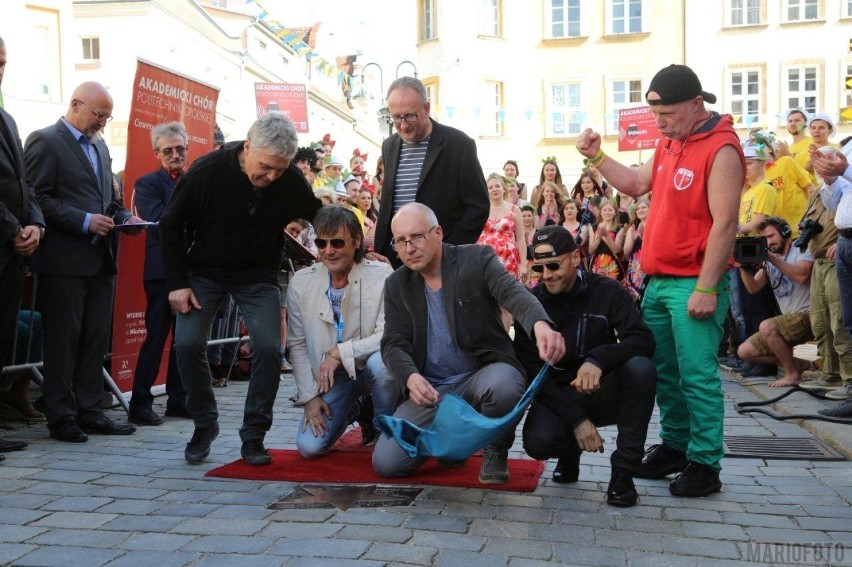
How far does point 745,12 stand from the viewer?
117 ft

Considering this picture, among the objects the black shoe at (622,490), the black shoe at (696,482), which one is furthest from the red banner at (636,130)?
the black shoe at (622,490)

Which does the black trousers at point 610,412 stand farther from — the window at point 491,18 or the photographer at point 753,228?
the window at point 491,18

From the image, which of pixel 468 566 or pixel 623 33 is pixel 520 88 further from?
pixel 468 566

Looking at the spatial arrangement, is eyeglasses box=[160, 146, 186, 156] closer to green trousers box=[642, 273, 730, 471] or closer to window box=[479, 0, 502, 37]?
green trousers box=[642, 273, 730, 471]

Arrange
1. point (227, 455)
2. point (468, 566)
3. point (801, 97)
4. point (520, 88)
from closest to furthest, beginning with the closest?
point (468, 566)
point (227, 455)
point (801, 97)
point (520, 88)

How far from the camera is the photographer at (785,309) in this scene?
9.03 meters

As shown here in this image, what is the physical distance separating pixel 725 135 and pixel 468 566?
2559 millimetres

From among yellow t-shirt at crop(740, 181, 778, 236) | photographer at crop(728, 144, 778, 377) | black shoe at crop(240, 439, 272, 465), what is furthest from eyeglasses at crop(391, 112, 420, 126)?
yellow t-shirt at crop(740, 181, 778, 236)

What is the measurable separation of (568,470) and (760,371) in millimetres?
5289

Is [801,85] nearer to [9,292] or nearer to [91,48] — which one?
[91,48]

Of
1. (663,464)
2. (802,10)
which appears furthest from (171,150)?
(802,10)

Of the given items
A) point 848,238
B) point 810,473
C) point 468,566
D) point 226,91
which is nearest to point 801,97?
point 226,91

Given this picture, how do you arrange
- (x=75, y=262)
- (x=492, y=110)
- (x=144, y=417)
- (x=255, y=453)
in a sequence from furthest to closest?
1. (x=492, y=110)
2. (x=144, y=417)
3. (x=75, y=262)
4. (x=255, y=453)

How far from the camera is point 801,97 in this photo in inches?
1385
